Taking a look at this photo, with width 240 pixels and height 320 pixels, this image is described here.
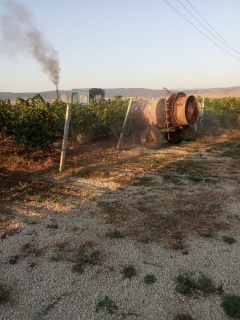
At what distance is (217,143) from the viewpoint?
52.9 ft

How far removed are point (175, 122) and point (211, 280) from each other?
10.6 metres

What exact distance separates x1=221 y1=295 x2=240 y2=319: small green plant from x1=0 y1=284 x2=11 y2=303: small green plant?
3.32 m

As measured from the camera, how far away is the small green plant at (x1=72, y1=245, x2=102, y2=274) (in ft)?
16.7

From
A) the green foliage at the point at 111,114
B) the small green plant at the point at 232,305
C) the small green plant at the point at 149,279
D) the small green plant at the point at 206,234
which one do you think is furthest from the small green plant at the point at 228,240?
the green foliage at the point at 111,114

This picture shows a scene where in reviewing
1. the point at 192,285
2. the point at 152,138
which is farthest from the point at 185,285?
the point at 152,138

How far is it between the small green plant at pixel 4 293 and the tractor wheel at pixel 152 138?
10.8 meters

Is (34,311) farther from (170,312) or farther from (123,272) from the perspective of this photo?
(170,312)

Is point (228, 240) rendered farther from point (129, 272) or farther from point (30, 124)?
point (30, 124)

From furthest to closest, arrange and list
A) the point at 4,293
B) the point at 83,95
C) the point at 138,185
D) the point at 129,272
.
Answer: the point at 83,95
the point at 138,185
the point at 129,272
the point at 4,293

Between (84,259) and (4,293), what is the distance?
1467mm

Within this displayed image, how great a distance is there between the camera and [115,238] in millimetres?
6047

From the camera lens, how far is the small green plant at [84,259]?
5.09 metres

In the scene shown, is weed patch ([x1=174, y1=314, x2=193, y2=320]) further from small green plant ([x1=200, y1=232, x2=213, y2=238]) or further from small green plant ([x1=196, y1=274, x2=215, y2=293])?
small green plant ([x1=200, y1=232, x2=213, y2=238])

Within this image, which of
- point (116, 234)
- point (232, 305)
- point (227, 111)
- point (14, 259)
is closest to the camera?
point (232, 305)
